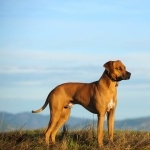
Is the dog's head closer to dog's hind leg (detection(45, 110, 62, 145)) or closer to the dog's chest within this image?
the dog's chest

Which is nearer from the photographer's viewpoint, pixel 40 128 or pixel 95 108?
pixel 95 108

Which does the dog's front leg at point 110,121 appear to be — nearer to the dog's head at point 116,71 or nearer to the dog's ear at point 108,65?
the dog's head at point 116,71

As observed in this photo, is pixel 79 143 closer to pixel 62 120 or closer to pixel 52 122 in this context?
pixel 52 122

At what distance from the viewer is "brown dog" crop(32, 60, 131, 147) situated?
14609 millimetres

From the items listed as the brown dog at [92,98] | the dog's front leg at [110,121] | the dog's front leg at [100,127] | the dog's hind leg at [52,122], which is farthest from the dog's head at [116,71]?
the dog's hind leg at [52,122]

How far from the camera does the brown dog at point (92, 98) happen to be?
14609mm

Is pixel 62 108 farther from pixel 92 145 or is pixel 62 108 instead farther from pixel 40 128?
pixel 40 128

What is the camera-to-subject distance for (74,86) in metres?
15.5

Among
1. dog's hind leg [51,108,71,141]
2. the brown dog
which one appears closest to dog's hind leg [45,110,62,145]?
the brown dog

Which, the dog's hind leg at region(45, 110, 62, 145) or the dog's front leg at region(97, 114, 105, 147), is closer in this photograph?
the dog's front leg at region(97, 114, 105, 147)

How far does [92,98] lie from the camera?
596 inches

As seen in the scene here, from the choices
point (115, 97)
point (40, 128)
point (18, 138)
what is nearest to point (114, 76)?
point (115, 97)

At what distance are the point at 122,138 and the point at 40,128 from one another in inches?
228

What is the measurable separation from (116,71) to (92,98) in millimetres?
1122
